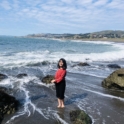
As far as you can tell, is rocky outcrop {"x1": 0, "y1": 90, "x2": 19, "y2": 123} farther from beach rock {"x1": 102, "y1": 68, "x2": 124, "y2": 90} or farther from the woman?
beach rock {"x1": 102, "y1": 68, "x2": 124, "y2": 90}

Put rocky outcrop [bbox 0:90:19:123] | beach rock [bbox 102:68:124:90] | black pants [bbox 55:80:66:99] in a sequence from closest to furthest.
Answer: rocky outcrop [bbox 0:90:19:123] → black pants [bbox 55:80:66:99] → beach rock [bbox 102:68:124:90]

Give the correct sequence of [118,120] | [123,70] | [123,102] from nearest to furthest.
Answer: [118,120] < [123,102] < [123,70]

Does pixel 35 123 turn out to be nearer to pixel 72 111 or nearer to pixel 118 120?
pixel 72 111

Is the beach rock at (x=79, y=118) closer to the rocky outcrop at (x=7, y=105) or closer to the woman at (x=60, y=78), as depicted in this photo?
the woman at (x=60, y=78)

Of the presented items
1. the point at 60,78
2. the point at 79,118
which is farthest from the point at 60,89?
the point at 79,118

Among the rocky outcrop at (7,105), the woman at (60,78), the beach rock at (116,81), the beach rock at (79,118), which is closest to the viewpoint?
the beach rock at (79,118)

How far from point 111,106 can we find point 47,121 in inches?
120

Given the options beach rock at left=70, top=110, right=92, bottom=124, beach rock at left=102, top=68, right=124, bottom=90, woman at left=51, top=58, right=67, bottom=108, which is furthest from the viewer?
beach rock at left=102, top=68, right=124, bottom=90

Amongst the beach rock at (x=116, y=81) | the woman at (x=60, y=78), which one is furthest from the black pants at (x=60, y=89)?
the beach rock at (x=116, y=81)

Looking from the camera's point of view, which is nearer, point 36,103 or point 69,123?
Answer: point 69,123

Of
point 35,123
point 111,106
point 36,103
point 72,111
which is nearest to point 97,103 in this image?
point 111,106

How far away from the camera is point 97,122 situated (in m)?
7.49

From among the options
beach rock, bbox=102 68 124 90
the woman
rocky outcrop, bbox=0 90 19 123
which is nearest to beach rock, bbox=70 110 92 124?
the woman

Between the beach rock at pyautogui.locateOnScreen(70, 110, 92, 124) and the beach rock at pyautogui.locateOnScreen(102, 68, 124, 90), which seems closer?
the beach rock at pyautogui.locateOnScreen(70, 110, 92, 124)
